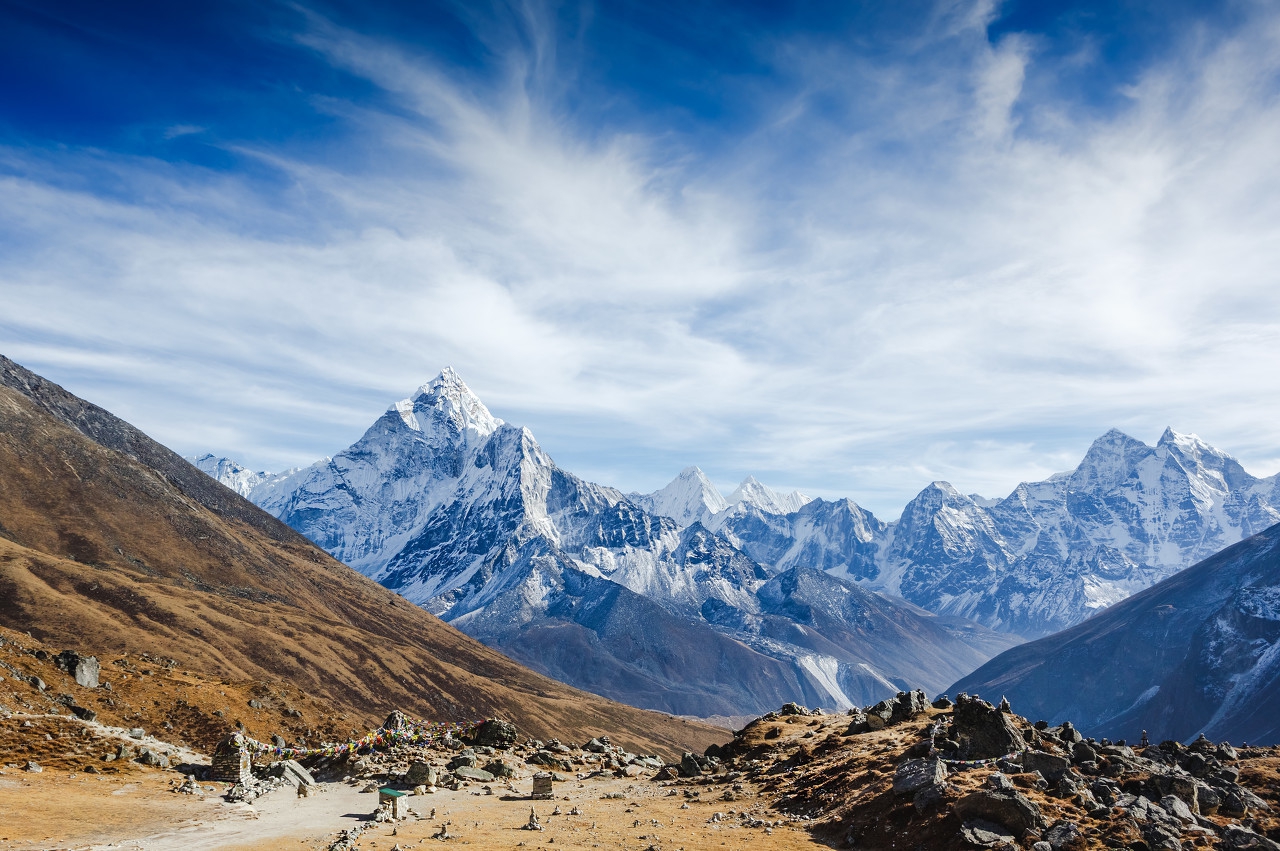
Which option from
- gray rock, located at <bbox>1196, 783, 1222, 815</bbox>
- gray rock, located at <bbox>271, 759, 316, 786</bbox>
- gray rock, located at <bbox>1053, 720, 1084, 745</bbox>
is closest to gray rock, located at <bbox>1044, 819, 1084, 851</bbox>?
gray rock, located at <bbox>1196, 783, 1222, 815</bbox>

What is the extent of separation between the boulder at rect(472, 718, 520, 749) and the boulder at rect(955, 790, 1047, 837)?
1840 inches

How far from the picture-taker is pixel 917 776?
3834cm

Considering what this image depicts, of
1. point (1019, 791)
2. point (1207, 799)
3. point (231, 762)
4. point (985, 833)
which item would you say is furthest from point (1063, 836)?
point (231, 762)

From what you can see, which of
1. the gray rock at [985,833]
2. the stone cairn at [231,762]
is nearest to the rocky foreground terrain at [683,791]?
the gray rock at [985,833]

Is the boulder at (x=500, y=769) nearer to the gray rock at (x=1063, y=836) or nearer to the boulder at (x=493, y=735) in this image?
the boulder at (x=493, y=735)

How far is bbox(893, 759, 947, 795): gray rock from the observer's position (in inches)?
1480

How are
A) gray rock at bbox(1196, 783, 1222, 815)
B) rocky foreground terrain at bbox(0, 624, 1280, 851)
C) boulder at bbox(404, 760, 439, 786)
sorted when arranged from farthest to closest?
boulder at bbox(404, 760, 439, 786)
gray rock at bbox(1196, 783, 1222, 815)
rocky foreground terrain at bbox(0, 624, 1280, 851)

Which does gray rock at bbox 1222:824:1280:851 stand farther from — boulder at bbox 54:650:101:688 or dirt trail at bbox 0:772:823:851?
boulder at bbox 54:650:101:688

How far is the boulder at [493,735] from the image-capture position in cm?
7081

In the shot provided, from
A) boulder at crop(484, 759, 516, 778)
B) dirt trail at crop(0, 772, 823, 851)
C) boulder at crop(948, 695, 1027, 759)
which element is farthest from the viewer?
boulder at crop(484, 759, 516, 778)

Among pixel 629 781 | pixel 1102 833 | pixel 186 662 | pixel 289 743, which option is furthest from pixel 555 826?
pixel 186 662

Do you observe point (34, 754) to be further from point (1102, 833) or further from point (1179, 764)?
point (1179, 764)

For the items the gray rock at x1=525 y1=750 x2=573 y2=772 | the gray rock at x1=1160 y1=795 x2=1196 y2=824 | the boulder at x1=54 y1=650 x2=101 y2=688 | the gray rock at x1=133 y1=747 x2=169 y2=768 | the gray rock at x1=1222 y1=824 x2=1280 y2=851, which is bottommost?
the gray rock at x1=525 y1=750 x2=573 y2=772

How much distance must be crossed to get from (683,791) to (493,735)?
82.0 ft
